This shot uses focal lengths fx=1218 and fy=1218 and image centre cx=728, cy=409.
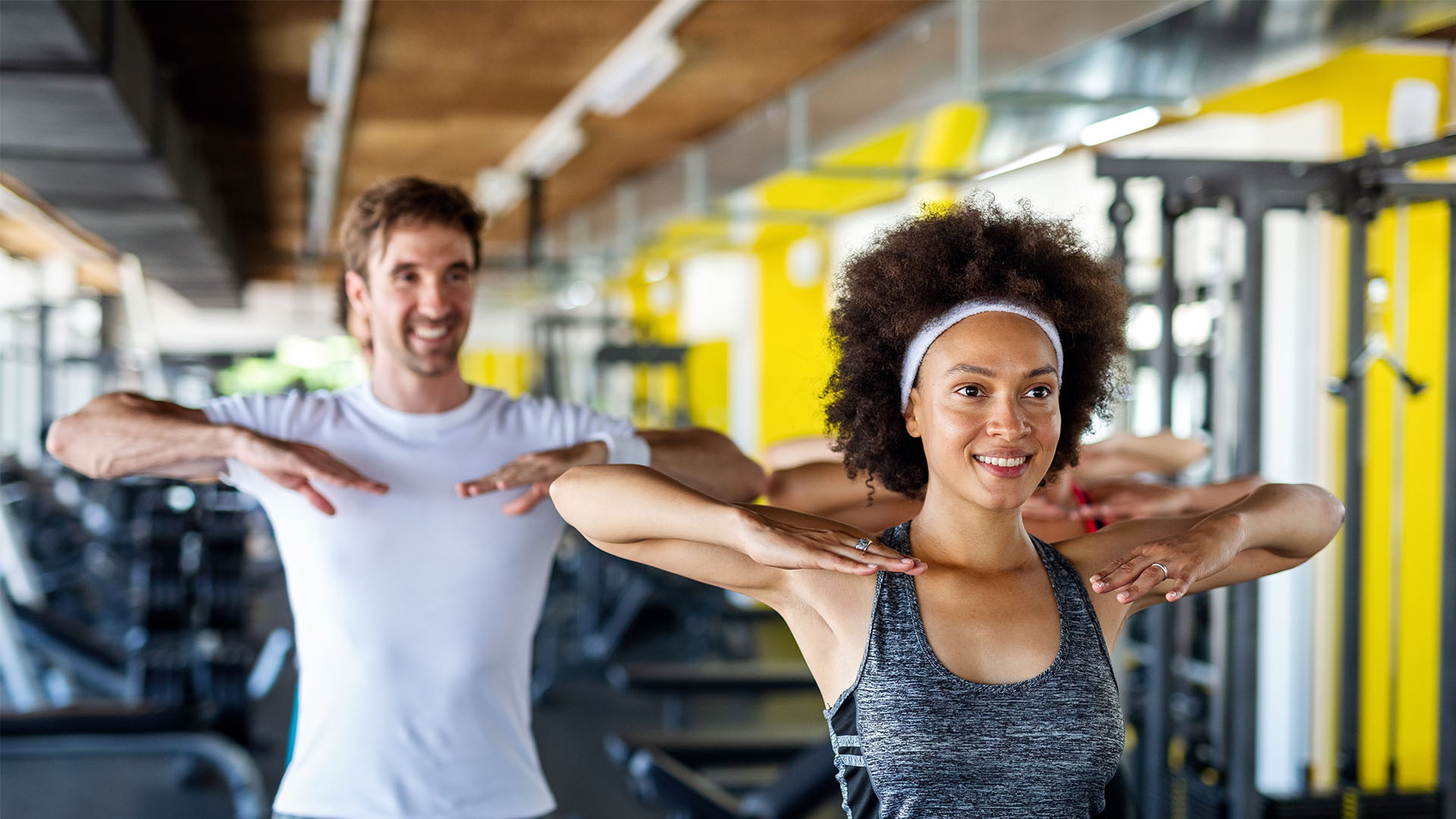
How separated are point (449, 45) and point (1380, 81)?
3.47 metres

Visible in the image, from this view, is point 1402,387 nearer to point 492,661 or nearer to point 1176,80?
point 1176,80

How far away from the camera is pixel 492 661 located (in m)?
1.83

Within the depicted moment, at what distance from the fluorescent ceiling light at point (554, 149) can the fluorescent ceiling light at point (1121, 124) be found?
3114 mm

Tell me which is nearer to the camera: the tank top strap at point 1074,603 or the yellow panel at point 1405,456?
the tank top strap at point 1074,603

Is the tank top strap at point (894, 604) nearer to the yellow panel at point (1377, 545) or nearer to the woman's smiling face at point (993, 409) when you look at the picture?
the woman's smiling face at point (993, 409)

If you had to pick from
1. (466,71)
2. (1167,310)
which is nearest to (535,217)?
(466,71)

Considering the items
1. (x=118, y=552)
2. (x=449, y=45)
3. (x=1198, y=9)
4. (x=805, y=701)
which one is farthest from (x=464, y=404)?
(x=118, y=552)

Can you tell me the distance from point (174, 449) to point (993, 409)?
1184mm

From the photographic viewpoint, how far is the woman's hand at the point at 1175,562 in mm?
Result: 1336

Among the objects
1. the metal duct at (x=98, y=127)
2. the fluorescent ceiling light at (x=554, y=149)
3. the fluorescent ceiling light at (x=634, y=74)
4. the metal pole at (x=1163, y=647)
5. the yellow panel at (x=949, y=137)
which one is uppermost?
the fluorescent ceiling light at (x=554, y=149)

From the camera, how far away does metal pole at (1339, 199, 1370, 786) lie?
2.79 metres

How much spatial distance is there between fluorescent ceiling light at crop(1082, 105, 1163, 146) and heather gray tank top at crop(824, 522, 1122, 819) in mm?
2991

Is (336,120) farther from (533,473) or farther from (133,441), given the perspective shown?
(533,473)

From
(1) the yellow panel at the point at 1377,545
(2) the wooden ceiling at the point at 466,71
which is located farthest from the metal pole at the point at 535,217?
(1) the yellow panel at the point at 1377,545
